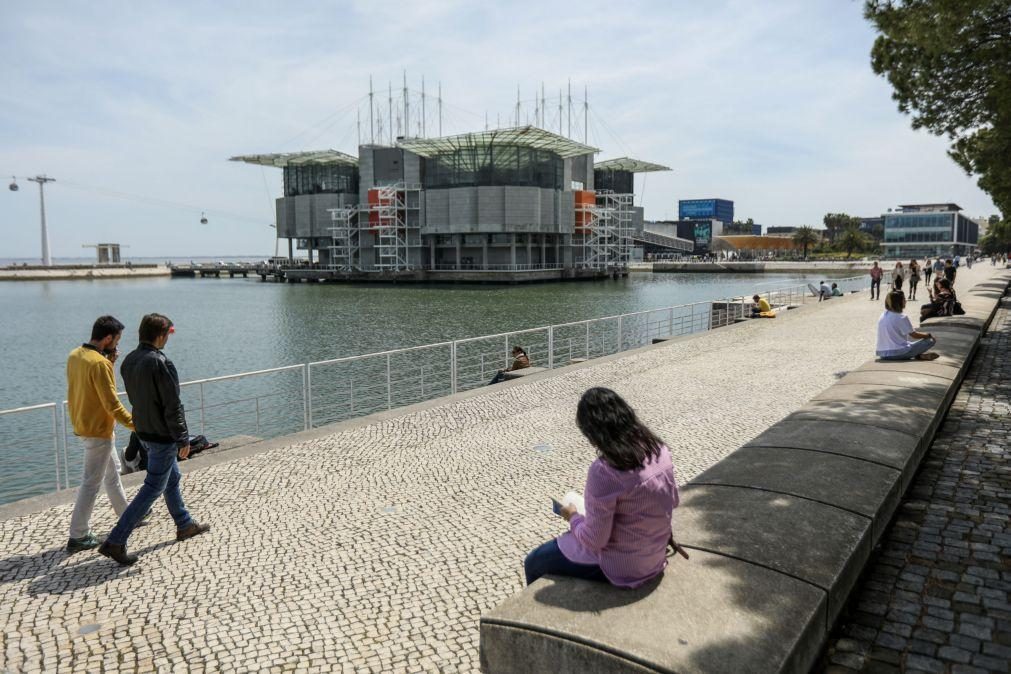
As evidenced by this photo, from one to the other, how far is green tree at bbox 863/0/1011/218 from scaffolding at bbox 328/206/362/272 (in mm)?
87997

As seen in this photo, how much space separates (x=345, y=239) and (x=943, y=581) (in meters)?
102

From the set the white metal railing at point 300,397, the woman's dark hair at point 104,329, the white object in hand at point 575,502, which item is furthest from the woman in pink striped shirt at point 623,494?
the white metal railing at point 300,397

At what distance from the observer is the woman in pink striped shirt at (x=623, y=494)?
130 inches

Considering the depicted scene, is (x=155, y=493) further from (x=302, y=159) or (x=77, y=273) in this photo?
(x=77, y=273)

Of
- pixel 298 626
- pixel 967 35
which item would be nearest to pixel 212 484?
pixel 298 626

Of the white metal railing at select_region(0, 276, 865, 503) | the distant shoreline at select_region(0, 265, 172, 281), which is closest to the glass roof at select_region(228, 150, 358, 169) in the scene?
the distant shoreline at select_region(0, 265, 172, 281)

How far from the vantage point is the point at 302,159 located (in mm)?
103812

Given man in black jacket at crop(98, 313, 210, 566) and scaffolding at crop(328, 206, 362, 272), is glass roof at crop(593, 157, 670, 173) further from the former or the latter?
man in black jacket at crop(98, 313, 210, 566)

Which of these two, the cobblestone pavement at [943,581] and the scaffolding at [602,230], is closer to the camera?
the cobblestone pavement at [943,581]

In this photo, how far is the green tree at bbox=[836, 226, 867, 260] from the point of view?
134 metres

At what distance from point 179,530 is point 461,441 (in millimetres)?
3911

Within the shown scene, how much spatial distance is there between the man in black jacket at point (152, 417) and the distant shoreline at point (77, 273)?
126m

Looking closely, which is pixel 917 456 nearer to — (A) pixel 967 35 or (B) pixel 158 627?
(B) pixel 158 627

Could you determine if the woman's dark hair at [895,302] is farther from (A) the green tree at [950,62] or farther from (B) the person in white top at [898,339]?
(A) the green tree at [950,62]
